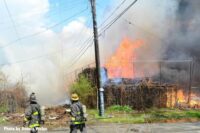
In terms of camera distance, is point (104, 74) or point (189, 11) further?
point (189, 11)

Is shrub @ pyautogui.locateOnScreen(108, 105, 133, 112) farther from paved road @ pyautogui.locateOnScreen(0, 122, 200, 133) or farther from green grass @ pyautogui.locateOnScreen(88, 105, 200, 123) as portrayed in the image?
paved road @ pyautogui.locateOnScreen(0, 122, 200, 133)

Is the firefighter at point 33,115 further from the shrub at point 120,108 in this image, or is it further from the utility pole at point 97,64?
the shrub at point 120,108

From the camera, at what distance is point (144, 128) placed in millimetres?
20391

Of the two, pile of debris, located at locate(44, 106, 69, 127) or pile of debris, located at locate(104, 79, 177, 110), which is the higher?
pile of debris, located at locate(104, 79, 177, 110)

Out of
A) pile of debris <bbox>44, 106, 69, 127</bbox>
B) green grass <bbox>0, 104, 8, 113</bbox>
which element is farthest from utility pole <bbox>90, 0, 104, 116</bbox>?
green grass <bbox>0, 104, 8, 113</bbox>

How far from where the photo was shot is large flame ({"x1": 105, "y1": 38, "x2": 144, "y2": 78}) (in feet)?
133

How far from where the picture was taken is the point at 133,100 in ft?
99.8

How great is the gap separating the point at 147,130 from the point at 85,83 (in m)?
12.5

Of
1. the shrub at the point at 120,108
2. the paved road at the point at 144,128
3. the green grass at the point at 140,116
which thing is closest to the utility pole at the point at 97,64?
the green grass at the point at 140,116

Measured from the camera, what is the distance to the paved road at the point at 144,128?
63.5ft

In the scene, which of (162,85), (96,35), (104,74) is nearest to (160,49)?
(104,74)

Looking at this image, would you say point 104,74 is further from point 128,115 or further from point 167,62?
point 128,115

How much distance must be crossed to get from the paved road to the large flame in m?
17.6

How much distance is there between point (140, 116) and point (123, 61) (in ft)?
56.4
